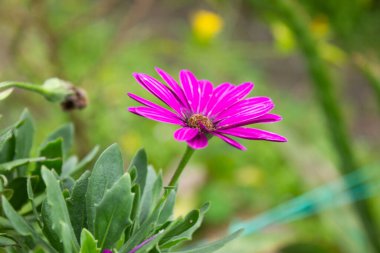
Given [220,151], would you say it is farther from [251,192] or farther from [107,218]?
[107,218]

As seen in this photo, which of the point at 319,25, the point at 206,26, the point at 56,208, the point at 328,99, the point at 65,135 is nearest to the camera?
the point at 56,208

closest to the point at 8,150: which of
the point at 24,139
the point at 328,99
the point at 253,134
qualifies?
the point at 24,139

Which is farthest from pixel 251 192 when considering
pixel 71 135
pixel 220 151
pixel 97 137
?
pixel 71 135

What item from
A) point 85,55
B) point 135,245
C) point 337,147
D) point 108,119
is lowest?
point 135,245

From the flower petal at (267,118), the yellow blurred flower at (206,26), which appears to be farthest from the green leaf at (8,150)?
the yellow blurred flower at (206,26)

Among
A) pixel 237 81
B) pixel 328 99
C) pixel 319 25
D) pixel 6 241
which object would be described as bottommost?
pixel 6 241

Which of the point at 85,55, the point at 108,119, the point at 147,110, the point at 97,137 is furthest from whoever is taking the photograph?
the point at 85,55

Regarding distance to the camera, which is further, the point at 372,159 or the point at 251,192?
the point at 372,159

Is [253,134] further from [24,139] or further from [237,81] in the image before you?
[237,81]
